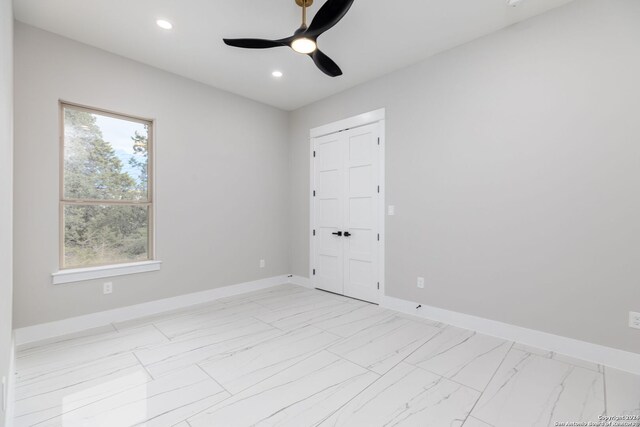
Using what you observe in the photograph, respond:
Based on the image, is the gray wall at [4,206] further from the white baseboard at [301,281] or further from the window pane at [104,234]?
the white baseboard at [301,281]

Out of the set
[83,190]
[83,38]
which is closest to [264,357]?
[83,190]

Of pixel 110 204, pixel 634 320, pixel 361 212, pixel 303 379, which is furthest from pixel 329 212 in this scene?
pixel 634 320

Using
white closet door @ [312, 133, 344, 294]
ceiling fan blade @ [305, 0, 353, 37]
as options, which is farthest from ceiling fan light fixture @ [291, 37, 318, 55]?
white closet door @ [312, 133, 344, 294]

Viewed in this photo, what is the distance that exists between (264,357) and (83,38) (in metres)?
3.62

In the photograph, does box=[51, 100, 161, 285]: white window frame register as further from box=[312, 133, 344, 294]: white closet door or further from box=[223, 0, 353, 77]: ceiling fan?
box=[312, 133, 344, 294]: white closet door

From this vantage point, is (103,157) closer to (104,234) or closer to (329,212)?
(104,234)

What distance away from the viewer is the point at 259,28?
2.78 metres

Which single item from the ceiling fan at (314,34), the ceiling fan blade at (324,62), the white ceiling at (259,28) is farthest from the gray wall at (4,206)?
the ceiling fan blade at (324,62)

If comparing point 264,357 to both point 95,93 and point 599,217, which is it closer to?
point 599,217

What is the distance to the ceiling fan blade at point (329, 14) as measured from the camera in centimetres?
188

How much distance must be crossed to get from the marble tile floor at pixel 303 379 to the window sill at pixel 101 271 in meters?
0.55

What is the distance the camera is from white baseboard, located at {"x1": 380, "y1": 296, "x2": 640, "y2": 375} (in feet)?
7.38

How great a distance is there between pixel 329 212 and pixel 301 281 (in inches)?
52.4

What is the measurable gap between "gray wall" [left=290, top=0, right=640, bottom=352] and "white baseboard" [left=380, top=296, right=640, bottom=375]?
0.06 m
